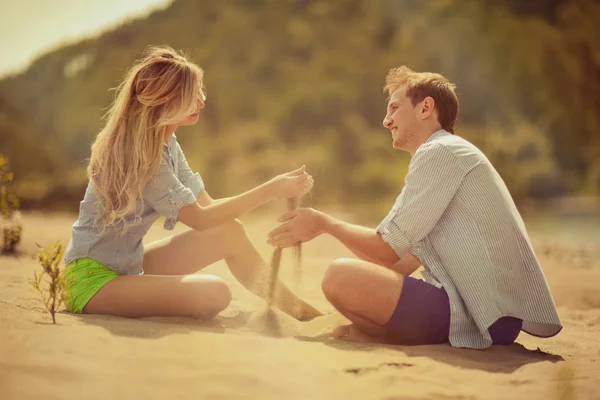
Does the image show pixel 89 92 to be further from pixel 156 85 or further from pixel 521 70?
pixel 156 85

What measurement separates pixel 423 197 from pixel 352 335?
850mm

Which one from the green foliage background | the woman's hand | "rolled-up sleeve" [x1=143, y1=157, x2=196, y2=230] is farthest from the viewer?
the green foliage background

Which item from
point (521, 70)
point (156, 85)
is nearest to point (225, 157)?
point (521, 70)

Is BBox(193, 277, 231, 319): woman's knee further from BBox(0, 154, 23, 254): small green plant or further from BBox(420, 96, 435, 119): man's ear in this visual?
BBox(0, 154, 23, 254): small green plant

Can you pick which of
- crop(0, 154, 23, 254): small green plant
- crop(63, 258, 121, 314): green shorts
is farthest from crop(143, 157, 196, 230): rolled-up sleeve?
crop(0, 154, 23, 254): small green plant

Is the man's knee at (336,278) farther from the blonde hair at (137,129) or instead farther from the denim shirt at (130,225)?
the blonde hair at (137,129)

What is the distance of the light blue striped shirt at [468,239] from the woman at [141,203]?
0.86m

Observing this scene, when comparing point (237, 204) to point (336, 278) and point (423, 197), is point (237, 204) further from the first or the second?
point (423, 197)

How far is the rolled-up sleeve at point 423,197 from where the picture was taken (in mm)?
3457

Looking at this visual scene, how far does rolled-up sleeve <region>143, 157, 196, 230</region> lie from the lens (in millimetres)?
3889

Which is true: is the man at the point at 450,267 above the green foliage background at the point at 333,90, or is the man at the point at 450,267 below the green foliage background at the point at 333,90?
below

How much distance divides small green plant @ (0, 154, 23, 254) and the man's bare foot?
413 cm

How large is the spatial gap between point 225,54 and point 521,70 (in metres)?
11.3

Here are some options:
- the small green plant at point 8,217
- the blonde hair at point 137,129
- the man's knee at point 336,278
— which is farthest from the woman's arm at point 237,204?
the small green plant at point 8,217
